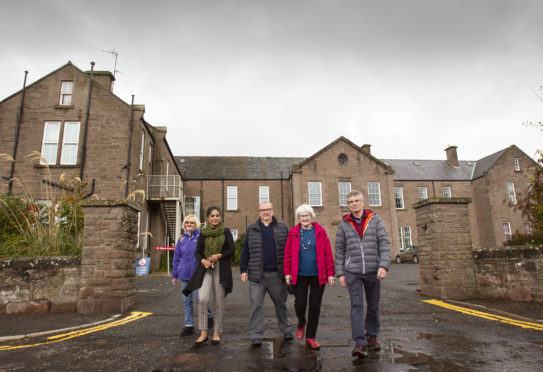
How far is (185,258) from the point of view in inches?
214

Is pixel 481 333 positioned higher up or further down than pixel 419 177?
further down

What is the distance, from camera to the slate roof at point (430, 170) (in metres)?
32.2

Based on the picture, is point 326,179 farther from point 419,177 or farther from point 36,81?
point 36,81

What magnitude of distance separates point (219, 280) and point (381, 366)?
236 centimetres

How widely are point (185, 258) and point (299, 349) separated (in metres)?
2.38

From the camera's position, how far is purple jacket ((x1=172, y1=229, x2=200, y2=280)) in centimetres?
537

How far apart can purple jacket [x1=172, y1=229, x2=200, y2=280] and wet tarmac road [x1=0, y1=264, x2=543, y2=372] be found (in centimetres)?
88

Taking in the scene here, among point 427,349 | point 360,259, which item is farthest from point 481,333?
point 360,259

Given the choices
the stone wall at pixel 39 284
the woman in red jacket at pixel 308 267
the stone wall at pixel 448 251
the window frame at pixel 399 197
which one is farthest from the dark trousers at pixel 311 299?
the window frame at pixel 399 197

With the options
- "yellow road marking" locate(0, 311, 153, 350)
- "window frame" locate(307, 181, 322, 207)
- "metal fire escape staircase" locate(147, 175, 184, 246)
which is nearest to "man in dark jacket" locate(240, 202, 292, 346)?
"yellow road marking" locate(0, 311, 153, 350)

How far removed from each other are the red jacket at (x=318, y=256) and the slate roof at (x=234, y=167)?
2485 centimetres

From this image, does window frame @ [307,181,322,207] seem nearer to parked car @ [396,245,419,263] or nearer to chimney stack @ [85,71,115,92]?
parked car @ [396,245,419,263]

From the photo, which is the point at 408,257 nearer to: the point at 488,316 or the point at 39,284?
the point at 488,316

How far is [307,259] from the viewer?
4.29m
